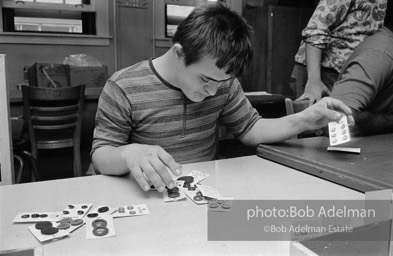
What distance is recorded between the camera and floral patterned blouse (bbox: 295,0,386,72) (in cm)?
180

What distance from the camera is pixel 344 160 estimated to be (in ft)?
3.44

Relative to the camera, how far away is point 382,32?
141cm

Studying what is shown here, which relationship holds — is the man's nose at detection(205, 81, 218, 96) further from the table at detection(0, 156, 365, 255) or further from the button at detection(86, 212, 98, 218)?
the button at detection(86, 212, 98, 218)

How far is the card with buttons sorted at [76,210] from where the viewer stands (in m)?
0.73

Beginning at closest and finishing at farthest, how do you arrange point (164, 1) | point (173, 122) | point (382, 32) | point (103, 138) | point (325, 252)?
point (325, 252)
point (103, 138)
point (173, 122)
point (382, 32)
point (164, 1)

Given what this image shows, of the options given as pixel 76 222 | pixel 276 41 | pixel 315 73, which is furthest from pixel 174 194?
pixel 276 41

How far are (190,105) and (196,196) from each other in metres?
0.47

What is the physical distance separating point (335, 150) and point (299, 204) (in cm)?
38

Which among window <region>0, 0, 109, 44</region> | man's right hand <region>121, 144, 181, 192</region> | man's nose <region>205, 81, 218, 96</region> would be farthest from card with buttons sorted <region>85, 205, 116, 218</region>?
window <region>0, 0, 109, 44</region>

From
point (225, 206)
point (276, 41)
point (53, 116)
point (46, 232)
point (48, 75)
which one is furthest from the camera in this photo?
point (276, 41)

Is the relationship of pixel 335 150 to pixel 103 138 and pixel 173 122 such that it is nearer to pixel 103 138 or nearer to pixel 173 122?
pixel 173 122

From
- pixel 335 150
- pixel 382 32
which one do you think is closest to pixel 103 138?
pixel 335 150

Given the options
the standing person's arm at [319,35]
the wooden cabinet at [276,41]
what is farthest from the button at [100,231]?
the wooden cabinet at [276,41]

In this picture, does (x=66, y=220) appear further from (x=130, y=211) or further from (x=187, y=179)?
(x=187, y=179)
